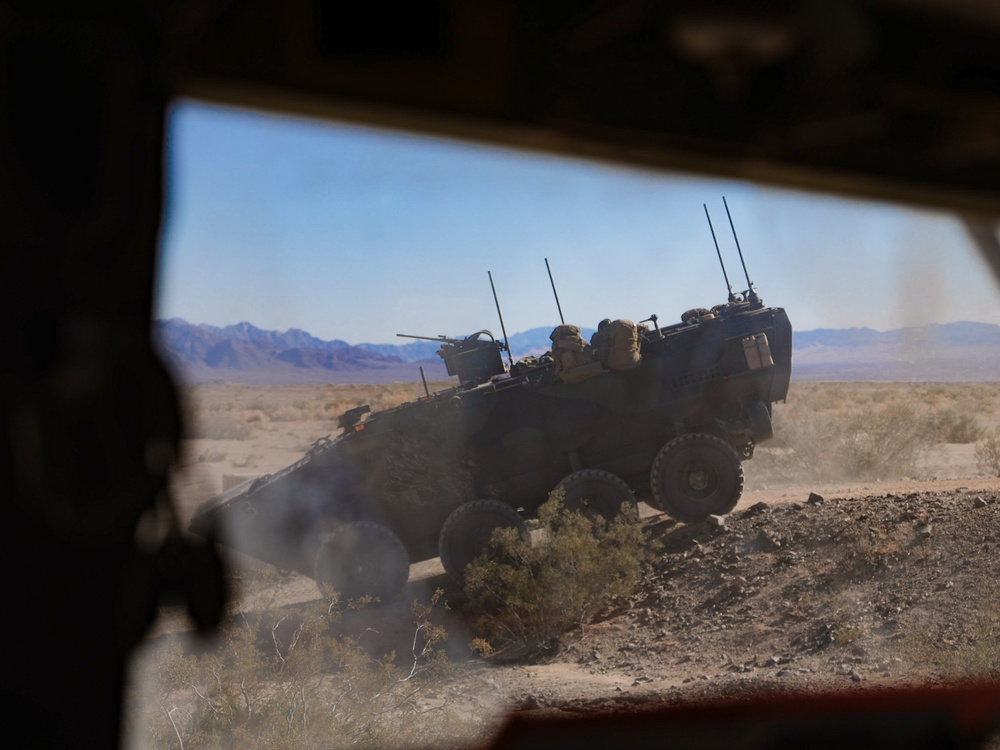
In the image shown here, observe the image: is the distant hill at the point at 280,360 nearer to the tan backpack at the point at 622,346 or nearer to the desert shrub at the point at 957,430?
the desert shrub at the point at 957,430

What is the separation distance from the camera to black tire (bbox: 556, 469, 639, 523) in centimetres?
1083

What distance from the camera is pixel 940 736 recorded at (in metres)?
5.27

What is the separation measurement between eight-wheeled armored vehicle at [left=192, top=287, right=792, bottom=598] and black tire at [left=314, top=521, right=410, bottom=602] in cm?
2

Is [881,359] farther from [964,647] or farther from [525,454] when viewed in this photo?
[964,647]

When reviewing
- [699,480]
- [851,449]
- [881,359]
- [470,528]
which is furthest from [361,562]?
[881,359]

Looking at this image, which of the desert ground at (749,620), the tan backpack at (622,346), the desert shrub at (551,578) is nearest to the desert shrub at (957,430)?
the desert ground at (749,620)

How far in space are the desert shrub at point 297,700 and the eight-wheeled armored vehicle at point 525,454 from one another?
1.92m

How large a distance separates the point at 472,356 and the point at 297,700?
579cm

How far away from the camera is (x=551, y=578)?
9633 mm

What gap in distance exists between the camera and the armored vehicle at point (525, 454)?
1077cm

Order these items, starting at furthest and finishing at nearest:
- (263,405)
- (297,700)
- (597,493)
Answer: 1. (263,405)
2. (597,493)
3. (297,700)

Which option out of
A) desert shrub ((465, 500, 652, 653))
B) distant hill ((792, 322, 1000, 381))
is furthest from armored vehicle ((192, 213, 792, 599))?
distant hill ((792, 322, 1000, 381))

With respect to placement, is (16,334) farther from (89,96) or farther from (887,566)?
(887,566)

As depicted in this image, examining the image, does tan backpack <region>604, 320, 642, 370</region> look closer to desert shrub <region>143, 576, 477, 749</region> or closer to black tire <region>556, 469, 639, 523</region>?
black tire <region>556, 469, 639, 523</region>
